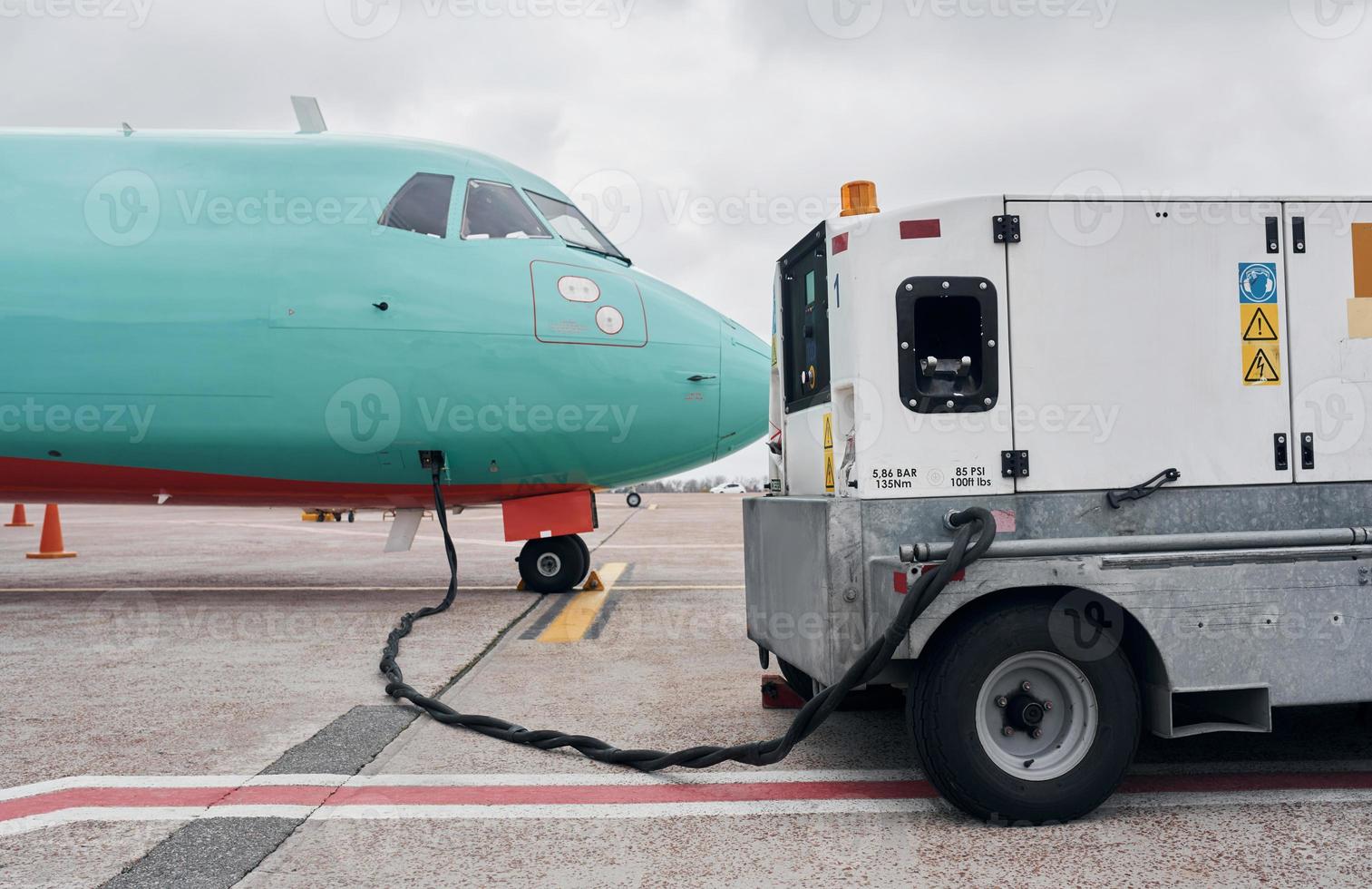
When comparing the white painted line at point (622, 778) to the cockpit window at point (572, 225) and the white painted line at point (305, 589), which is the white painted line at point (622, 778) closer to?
the cockpit window at point (572, 225)

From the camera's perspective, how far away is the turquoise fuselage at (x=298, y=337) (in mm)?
7863

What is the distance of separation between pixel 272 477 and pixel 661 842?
6258 millimetres

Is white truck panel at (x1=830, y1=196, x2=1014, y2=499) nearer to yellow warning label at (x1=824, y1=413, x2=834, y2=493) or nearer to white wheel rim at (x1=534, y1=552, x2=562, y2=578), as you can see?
yellow warning label at (x1=824, y1=413, x2=834, y2=493)

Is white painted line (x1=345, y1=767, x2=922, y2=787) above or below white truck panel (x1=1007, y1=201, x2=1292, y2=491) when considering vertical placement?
below

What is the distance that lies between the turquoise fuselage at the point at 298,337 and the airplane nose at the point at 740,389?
23mm

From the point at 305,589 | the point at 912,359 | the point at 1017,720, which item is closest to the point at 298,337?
the point at 305,589

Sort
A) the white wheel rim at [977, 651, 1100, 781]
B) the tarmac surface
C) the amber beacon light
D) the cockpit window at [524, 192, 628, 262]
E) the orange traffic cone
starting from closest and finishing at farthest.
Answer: the tarmac surface, the white wheel rim at [977, 651, 1100, 781], the amber beacon light, the cockpit window at [524, 192, 628, 262], the orange traffic cone

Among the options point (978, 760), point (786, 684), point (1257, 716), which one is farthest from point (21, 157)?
point (1257, 716)

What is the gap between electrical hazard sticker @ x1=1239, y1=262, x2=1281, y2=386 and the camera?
3656mm

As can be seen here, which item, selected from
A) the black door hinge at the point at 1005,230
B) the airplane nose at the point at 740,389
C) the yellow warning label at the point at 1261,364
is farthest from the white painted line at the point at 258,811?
the airplane nose at the point at 740,389

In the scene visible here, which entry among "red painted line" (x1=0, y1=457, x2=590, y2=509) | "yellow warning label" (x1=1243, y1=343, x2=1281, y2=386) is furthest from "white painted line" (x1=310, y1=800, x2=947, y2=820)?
"red painted line" (x1=0, y1=457, x2=590, y2=509)

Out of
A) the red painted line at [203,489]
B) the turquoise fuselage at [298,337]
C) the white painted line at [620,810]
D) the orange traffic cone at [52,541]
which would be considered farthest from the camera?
the orange traffic cone at [52,541]

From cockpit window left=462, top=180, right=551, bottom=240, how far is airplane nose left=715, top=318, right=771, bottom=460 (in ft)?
5.82

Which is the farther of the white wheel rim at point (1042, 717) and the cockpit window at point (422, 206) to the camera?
the cockpit window at point (422, 206)
